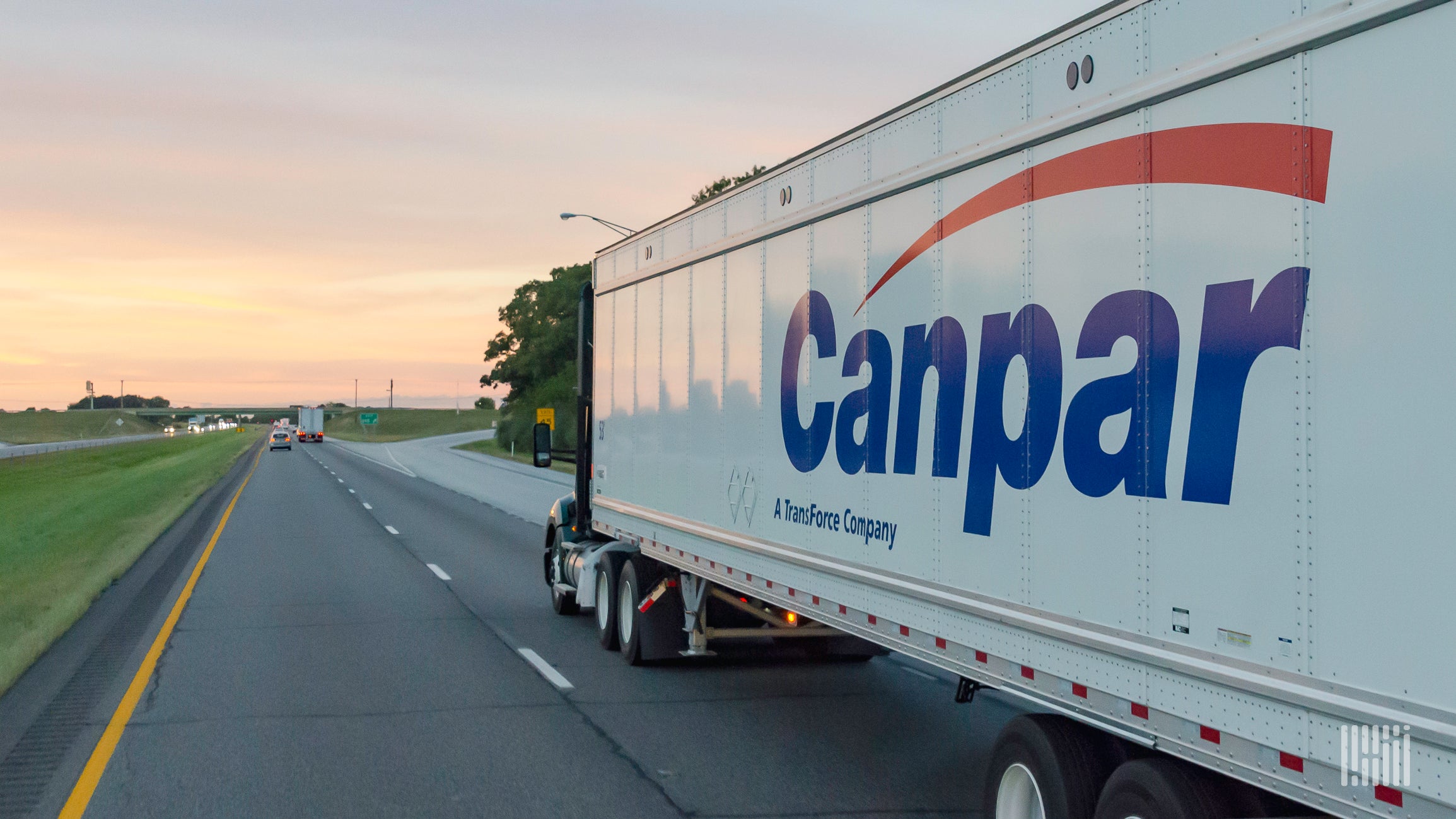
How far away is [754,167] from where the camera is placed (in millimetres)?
64375

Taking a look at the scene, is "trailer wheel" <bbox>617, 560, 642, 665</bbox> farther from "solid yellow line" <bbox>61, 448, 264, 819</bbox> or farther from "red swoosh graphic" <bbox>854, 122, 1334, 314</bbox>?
"red swoosh graphic" <bbox>854, 122, 1334, 314</bbox>

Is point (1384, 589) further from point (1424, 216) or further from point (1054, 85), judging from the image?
point (1054, 85)

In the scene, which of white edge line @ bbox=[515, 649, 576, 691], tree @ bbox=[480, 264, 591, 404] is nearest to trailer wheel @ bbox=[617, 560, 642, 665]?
white edge line @ bbox=[515, 649, 576, 691]

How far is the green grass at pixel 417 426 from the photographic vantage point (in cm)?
15125

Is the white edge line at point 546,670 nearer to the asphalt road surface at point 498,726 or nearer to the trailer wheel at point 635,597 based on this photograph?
the asphalt road surface at point 498,726

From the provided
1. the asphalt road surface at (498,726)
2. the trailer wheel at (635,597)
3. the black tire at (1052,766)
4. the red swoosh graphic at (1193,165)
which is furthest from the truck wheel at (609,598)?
the red swoosh graphic at (1193,165)

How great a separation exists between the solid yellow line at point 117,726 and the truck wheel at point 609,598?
161 inches

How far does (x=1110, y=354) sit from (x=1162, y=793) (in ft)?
5.28

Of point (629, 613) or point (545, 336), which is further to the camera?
point (545, 336)

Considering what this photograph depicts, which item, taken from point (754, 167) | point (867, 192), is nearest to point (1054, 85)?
point (867, 192)

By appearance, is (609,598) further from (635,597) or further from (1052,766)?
(1052,766)

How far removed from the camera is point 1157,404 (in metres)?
4.15

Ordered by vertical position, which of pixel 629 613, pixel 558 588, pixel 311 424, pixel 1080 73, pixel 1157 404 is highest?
pixel 1080 73

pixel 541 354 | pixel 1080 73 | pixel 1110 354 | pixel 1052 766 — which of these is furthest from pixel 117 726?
pixel 541 354
